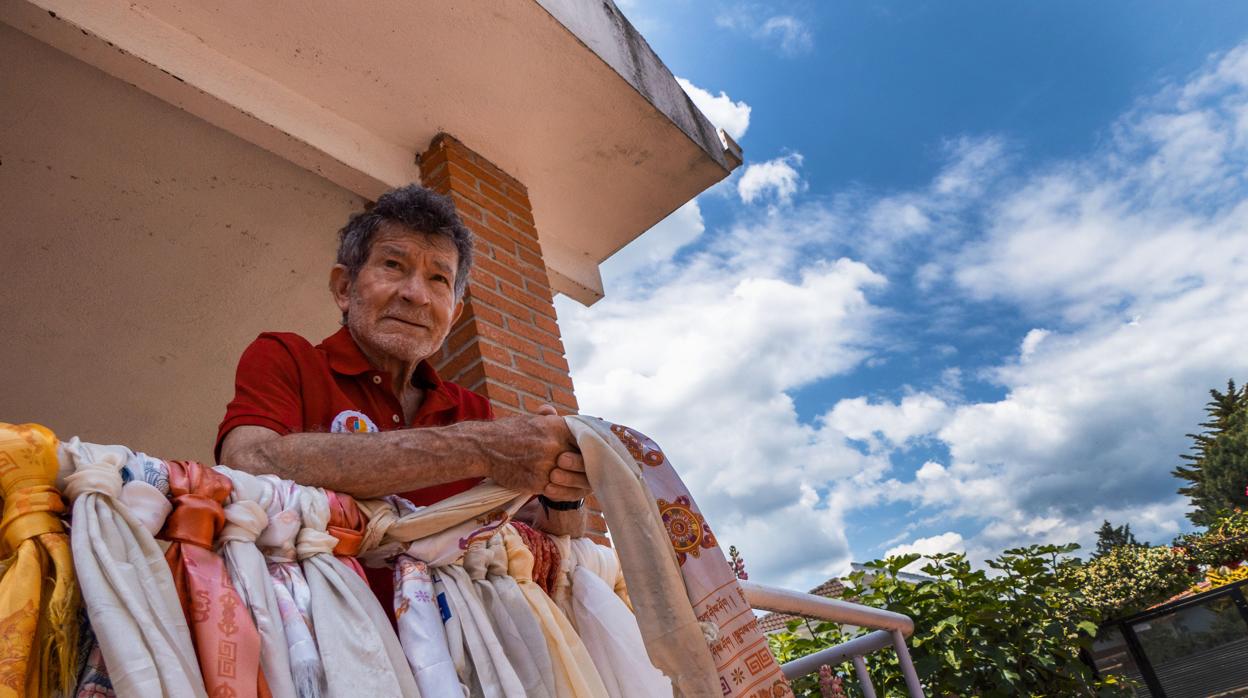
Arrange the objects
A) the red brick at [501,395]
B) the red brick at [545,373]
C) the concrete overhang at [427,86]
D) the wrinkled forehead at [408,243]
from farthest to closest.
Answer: the red brick at [545,373]
the red brick at [501,395]
the concrete overhang at [427,86]
the wrinkled forehead at [408,243]

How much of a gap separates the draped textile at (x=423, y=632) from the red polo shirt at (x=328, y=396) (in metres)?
0.10

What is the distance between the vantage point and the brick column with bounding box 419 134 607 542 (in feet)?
9.55

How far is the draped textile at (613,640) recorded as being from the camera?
116 cm

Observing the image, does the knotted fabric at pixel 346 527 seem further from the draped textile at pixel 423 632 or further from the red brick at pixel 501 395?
the red brick at pixel 501 395

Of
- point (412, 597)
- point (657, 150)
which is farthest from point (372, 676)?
point (657, 150)

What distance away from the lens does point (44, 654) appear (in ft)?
2.40

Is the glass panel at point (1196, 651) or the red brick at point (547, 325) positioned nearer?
the red brick at point (547, 325)

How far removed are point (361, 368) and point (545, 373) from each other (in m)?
1.52

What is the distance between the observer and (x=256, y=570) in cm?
91

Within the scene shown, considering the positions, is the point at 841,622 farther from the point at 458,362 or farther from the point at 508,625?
the point at 458,362

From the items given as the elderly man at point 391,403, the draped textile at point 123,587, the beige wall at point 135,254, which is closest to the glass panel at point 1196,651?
the beige wall at point 135,254

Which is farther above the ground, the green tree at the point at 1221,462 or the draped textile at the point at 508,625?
the green tree at the point at 1221,462

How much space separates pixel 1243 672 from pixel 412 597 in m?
9.99

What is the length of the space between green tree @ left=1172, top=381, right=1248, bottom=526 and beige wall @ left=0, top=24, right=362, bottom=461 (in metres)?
33.4
